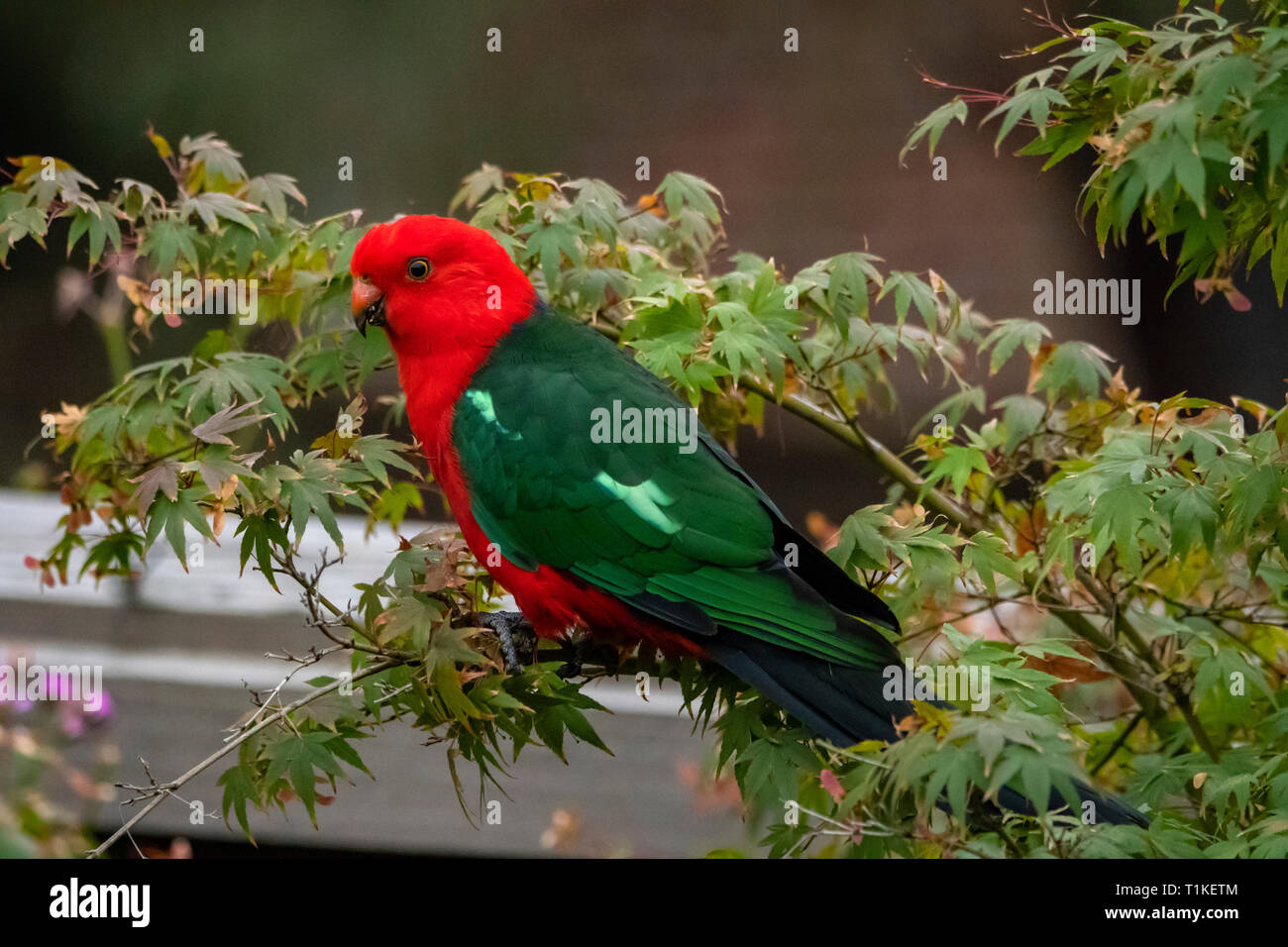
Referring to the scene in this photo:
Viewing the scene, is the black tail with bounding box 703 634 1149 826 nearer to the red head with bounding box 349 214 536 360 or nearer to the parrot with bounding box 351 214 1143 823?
the parrot with bounding box 351 214 1143 823

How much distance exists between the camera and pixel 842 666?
61.2 inches

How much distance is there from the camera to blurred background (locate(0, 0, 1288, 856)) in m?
4.47

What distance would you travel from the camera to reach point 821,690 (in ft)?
5.00

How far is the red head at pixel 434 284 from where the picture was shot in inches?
76.9

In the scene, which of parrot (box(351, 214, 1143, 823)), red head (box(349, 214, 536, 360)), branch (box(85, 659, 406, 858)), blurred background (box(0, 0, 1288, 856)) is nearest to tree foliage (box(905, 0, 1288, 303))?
parrot (box(351, 214, 1143, 823))

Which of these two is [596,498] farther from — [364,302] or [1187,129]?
[1187,129]

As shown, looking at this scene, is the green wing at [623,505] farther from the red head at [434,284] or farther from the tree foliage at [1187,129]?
the tree foliage at [1187,129]

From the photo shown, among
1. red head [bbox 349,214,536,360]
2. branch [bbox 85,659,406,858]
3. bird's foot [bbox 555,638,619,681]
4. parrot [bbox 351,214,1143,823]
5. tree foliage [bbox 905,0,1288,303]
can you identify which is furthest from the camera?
red head [bbox 349,214,536,360]

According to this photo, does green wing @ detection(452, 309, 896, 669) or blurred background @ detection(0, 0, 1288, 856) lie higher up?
blurred background @ detection(0, 0, 1288, 856)

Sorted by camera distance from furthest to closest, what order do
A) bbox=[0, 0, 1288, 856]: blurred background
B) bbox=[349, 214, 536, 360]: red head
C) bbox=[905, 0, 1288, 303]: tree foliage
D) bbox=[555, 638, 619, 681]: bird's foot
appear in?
bbox=[0, 0, 1288, 856]: blurred background → bbox=[349, 214, 536, 360]: red head → bbox=[555, 638, 619, 681]: bird's foot → bbox=[905, 0, 1288, 303]: tree foliage

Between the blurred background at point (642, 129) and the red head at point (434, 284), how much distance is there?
2.30 m

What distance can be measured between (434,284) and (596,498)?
517 millimetres

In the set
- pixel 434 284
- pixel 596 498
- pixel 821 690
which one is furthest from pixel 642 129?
pixel 821 690

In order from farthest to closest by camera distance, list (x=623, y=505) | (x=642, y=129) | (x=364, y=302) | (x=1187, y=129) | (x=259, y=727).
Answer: (x=642, y=129)
(x=364, y=302)
(x=623, y=505)
(x=259, y=727)
(x=1187, y=129)
